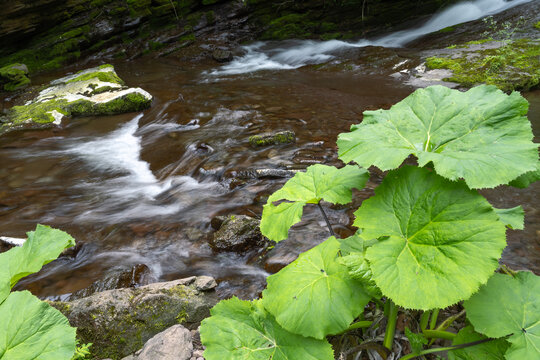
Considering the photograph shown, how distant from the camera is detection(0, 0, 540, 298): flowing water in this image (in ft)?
10.9

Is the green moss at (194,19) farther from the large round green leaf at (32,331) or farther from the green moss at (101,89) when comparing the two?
the large round green leaf at (32,331)

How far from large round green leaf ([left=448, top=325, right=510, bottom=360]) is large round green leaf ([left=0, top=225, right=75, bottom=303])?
5.75ft

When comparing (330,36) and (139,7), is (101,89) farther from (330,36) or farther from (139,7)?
(330,36)

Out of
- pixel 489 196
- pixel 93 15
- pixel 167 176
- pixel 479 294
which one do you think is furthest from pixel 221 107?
pixel 93 15

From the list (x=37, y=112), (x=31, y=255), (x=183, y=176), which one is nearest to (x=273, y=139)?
(x=183, y=176)

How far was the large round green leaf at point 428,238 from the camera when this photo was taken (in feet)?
3.86

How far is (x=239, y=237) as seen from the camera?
11.1ft

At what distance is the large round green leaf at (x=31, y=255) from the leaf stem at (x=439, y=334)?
67.7 inches

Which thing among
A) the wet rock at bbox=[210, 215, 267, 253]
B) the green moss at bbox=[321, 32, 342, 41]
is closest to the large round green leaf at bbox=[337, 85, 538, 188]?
the wet rock at bbox=[210, 215, 267, 253]

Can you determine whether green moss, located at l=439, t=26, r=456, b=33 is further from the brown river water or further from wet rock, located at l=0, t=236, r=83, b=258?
wet rock, located at l=0, t=236, r=83, b=258

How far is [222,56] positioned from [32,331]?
13.2 m

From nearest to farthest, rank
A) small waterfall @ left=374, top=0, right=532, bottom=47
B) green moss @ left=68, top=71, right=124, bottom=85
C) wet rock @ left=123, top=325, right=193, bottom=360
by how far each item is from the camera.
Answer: wet rock @ left=123, top=325, right=193, bottom=360 → green moss @ left=68, top=71, right=124, bottom=85 → small waterfall @ left=374, top=0, right=532, bottom=47

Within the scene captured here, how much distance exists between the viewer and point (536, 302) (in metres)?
1.31

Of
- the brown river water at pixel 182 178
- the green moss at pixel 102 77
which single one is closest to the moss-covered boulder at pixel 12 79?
the green moss at pixel 102 77
